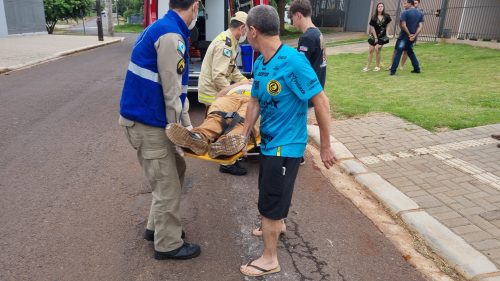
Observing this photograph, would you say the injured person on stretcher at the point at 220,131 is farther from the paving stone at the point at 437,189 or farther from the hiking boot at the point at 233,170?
the paving stone at the point at 437,189

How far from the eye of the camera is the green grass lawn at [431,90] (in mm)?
6820

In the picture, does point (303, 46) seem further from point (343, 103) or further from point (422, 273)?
point (343, 103)

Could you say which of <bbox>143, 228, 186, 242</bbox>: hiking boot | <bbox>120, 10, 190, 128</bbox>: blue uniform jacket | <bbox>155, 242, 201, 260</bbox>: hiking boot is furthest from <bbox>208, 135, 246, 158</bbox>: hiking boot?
<bbox>143, 228, 186, 242</bbox>: hiking boot

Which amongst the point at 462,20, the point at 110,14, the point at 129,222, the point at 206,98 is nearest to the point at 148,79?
the point at 129,222

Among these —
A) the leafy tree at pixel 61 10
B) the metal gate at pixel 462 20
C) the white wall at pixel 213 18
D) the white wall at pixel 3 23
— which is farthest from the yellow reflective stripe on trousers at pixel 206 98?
the leafy tree at pixel 61 10

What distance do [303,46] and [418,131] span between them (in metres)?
2.88

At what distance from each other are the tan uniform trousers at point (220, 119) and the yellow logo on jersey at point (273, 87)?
2.83 ft

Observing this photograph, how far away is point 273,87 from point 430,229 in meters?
2.10

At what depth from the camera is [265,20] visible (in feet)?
8.70

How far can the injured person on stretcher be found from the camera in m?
2.88

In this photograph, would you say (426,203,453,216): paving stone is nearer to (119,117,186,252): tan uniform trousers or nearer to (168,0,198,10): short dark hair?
(119,117,186,252): tan uniform trousers

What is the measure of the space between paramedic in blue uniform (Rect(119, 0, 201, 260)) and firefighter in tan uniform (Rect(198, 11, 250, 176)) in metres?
1.66

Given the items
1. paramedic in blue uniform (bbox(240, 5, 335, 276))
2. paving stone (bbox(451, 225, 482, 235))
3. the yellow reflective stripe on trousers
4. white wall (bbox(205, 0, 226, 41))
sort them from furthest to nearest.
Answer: white wall (bbox(205, 0, 226, 41)) → the yellow reflective stripe on trousers → paving stone (bbox(451, 225, 482, 235)) → paramedic in blue uniform (bbox(240, 5, 335, 276))

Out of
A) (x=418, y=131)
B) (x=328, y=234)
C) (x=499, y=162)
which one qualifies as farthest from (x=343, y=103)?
(x=328, y=234)
